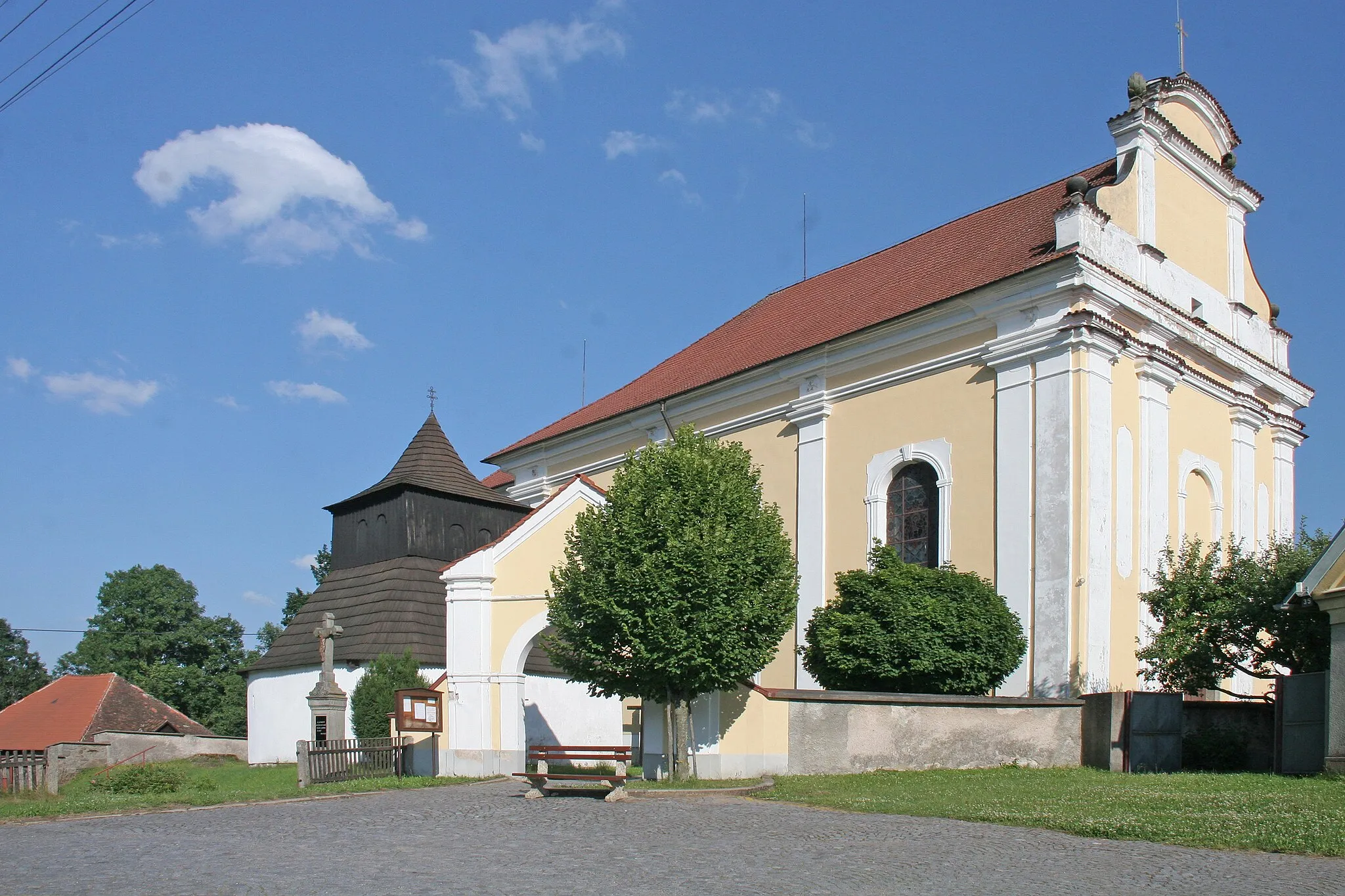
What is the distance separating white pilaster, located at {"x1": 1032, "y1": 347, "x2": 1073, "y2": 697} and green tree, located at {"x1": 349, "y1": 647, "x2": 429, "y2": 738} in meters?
13.9

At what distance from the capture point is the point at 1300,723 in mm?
15336

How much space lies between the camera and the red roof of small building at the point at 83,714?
4144 cm

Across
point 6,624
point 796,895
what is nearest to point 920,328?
point 796,895

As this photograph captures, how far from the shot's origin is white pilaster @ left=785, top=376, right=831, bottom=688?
2414 cm

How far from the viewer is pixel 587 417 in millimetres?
31828

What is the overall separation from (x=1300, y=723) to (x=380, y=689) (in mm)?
18864

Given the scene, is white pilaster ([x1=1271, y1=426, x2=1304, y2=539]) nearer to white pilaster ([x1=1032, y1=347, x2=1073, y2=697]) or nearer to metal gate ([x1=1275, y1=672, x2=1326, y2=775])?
white pilaster ([x1=1032, y1=347, x2=1073, y2=697])

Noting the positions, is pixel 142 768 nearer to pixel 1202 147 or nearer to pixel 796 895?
pixel 796 895

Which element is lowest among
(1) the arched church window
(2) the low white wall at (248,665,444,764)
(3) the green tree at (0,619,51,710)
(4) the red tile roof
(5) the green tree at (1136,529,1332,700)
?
(3) the green tree at (0,619,51,710)

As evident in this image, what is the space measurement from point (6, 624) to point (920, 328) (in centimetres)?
6581

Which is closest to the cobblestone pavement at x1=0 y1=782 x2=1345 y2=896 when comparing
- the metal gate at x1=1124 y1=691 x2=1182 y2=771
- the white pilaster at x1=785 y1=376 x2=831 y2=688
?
the metal gate at x1=1124 y1=691 x2=1182 y2=771

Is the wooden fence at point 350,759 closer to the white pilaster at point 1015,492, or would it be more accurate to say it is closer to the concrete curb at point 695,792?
the concrete curb at point 695,792

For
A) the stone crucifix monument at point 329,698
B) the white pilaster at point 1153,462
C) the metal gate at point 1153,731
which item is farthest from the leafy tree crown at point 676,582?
the white pilaster at point 1153,462

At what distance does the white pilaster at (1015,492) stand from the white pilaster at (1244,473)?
609 centimetres
